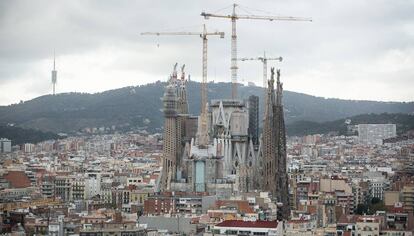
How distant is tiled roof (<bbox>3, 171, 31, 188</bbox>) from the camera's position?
54500mm

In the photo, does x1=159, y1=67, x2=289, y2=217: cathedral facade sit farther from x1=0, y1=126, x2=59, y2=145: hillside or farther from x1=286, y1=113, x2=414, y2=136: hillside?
x1=286, y1=113, x2=414, y2=136: hillside

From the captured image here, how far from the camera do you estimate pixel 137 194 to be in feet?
168

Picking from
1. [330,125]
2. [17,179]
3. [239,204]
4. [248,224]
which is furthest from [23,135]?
[248,224]

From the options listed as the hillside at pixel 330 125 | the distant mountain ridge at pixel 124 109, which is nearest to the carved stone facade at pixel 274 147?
the hillside at pixel 330 125

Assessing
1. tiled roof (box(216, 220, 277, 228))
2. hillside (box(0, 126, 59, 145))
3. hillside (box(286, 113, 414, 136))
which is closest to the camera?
tiled roof (box(216, 220, 277, 228))

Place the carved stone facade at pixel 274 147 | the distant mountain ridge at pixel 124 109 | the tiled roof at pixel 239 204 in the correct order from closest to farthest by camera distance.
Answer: the tiled roof at pixel 239 204 < the carved stone facade at pixel 274 147 < the distant mountain ridge at pixel 124 109

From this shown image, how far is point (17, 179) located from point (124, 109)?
249 feet

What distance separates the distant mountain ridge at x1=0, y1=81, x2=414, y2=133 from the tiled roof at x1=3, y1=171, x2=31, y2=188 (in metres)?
56.9

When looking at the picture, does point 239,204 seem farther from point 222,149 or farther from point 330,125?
point 330,125

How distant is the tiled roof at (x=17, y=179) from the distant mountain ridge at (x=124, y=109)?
5690 centimetres

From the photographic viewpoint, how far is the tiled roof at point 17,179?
5450cm

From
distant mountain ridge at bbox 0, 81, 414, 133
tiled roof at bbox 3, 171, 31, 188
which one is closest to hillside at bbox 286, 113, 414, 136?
distant mountain ridge at bbox 0, 81, 414, 133

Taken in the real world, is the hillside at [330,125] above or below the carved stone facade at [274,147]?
above

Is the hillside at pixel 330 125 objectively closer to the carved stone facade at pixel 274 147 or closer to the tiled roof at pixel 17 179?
the carved stone facade at pixel 274 147
